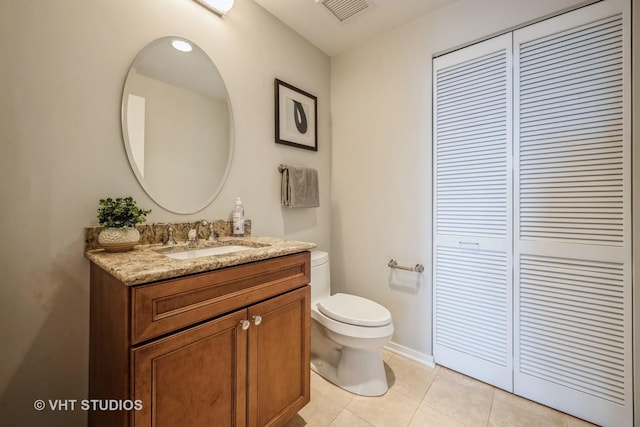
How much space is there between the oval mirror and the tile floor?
51.6 inches

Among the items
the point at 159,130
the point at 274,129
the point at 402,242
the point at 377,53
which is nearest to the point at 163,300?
the point at 159,130

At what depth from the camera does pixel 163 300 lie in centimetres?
77

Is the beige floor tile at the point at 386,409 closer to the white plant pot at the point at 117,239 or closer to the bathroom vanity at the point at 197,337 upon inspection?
the bathroom vanity at the point at 197,337

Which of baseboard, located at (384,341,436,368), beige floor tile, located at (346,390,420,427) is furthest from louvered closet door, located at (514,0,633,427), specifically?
beige floor tile, located at (346,390,420,427)

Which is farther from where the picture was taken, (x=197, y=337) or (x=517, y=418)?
(x=517, y=418)

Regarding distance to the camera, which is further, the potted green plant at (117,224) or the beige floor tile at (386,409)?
the beige floor tile at (386,409)

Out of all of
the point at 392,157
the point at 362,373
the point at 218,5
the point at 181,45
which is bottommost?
the point at 362,373

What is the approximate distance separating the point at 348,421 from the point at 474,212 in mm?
1399

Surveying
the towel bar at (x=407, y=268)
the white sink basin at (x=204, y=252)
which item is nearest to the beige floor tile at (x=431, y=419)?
the towel bar at (x=407, y=268)

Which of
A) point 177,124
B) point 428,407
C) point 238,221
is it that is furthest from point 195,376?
point 428,407

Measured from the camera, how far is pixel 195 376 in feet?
2.77

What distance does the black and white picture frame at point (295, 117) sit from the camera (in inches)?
72.1

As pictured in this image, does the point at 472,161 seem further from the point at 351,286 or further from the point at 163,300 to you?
the point at 163,300

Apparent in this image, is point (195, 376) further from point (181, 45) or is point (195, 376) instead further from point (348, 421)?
point (181, 45)
